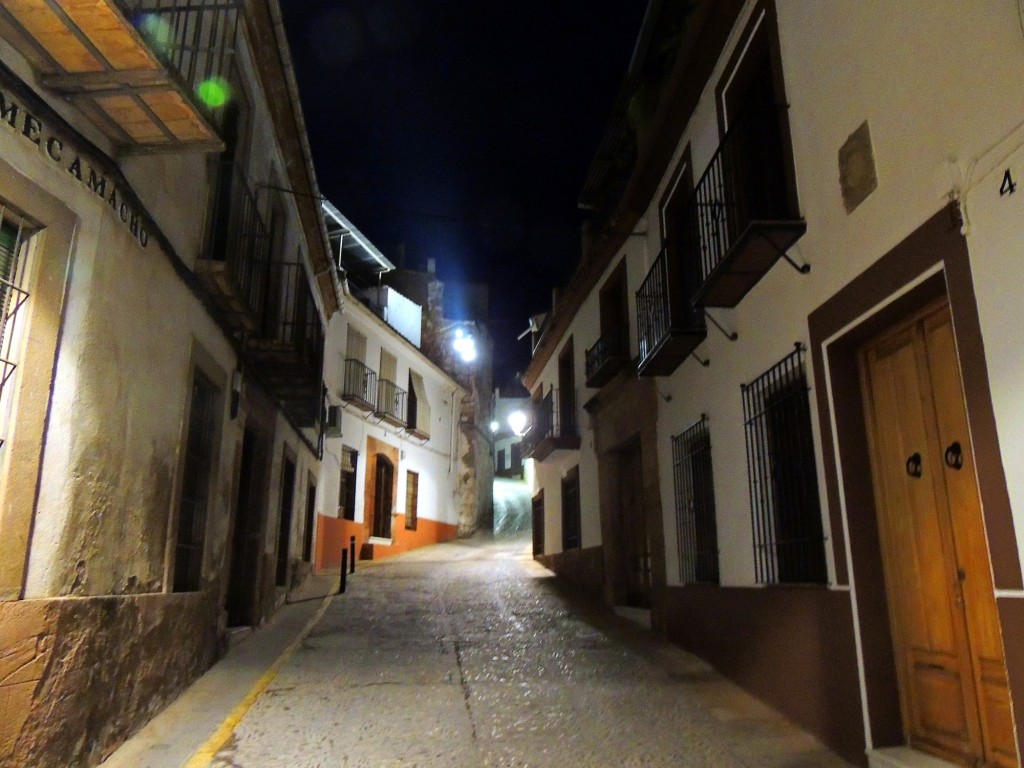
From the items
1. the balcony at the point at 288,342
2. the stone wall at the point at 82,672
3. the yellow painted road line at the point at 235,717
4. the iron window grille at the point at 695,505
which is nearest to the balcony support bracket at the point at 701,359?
the iron window grille at the point at 695,505

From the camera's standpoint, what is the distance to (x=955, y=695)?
408 cm

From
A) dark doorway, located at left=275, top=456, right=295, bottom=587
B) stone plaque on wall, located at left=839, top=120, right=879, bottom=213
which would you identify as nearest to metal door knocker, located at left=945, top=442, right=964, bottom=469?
stone plaque on wall, located at left=839, top=120, right=879, bottom=213

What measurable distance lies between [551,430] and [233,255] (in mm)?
8307

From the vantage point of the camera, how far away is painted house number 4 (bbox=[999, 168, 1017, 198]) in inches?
131

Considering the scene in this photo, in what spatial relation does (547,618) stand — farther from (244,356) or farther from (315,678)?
(244,356)

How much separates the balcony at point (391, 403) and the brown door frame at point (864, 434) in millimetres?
15234

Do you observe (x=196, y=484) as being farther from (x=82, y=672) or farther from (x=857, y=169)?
(x=857, y=169)

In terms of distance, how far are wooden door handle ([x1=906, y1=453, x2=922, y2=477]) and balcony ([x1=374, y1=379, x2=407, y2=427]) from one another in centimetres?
1571

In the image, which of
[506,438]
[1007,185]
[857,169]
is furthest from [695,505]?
[506,438]

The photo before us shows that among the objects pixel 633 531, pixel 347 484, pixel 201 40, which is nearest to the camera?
pixel 201 40

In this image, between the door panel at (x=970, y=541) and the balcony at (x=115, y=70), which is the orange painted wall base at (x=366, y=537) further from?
the door panel at (x=970, y=541)

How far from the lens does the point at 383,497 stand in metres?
20.5

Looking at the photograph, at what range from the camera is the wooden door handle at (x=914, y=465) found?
4422mm

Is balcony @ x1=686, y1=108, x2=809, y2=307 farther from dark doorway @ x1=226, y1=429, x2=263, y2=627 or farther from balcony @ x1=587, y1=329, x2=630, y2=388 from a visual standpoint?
dark doorway @ x1=226, y1=429, x2=263, y2=627
